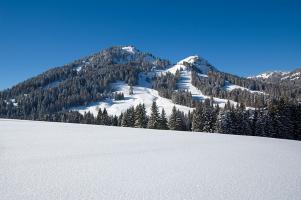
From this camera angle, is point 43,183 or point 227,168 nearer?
point 43,183

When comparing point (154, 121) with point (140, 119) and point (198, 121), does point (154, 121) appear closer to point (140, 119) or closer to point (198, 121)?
point (140, 119)

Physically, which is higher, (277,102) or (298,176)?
(277,102)

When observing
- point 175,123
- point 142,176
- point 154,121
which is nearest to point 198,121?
point 175,123

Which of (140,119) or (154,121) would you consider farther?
(140,119)

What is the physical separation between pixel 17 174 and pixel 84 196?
2.86m

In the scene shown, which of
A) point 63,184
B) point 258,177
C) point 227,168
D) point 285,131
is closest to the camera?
point 63,184

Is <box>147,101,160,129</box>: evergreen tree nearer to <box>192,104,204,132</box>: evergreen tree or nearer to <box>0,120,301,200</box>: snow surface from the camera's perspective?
<box>192,104,204,132</box>: evergreen tree

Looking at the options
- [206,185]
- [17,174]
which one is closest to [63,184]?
[17,174]

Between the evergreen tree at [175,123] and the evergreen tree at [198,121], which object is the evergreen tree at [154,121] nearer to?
the evergreen tree at [175,123]

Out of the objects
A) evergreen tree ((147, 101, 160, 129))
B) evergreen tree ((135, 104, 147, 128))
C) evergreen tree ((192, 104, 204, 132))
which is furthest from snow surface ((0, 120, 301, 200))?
evergreen tree ((135, 104, 147, 128))

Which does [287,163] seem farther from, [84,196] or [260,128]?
[260,128]

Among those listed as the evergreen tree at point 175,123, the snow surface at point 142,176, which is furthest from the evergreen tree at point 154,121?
the snow surface at point 142,176

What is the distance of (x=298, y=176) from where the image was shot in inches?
344

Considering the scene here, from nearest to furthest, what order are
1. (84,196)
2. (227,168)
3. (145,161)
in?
1. (84,196)
2. (227,168)
3. (145,161)
